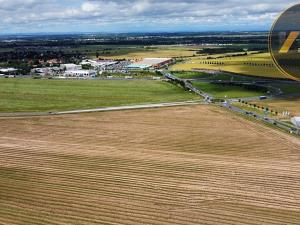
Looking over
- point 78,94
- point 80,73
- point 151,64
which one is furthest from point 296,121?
point 151,64

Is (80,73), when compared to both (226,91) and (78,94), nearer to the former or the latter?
(78,94)

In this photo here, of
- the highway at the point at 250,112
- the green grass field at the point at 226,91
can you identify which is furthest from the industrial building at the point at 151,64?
the highway at the point at 250,112

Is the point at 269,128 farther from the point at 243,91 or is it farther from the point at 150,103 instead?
the point at 243,91

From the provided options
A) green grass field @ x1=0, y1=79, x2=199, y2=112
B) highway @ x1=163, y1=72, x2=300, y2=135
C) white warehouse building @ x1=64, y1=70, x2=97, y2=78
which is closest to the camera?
highway @ x1=163, y1=72, x2=300, y2=135

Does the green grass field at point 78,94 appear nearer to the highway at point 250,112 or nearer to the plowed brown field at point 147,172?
the highway at point 250,112

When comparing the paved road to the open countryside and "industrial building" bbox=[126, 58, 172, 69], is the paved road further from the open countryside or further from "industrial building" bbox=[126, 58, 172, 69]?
"industrial building" bbox=[126, 58, 172, 69]

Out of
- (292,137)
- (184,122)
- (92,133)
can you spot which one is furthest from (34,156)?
(292,137)

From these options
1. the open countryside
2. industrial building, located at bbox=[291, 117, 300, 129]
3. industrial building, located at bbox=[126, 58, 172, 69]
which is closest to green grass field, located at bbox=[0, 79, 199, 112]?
the open countryside

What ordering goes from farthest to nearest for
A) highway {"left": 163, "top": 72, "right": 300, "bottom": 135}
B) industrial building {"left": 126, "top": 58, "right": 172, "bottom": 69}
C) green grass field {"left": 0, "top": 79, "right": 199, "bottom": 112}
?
1. industrial building {"left": 126, "top": 58, "right": 172, "bottom": 69}
2. green grass field {"left": 0, "top": 79, "right": 199, "bottom": 112}
3. highway {"left": 163, "top": 72, "right": 300, "bottom": 135}
